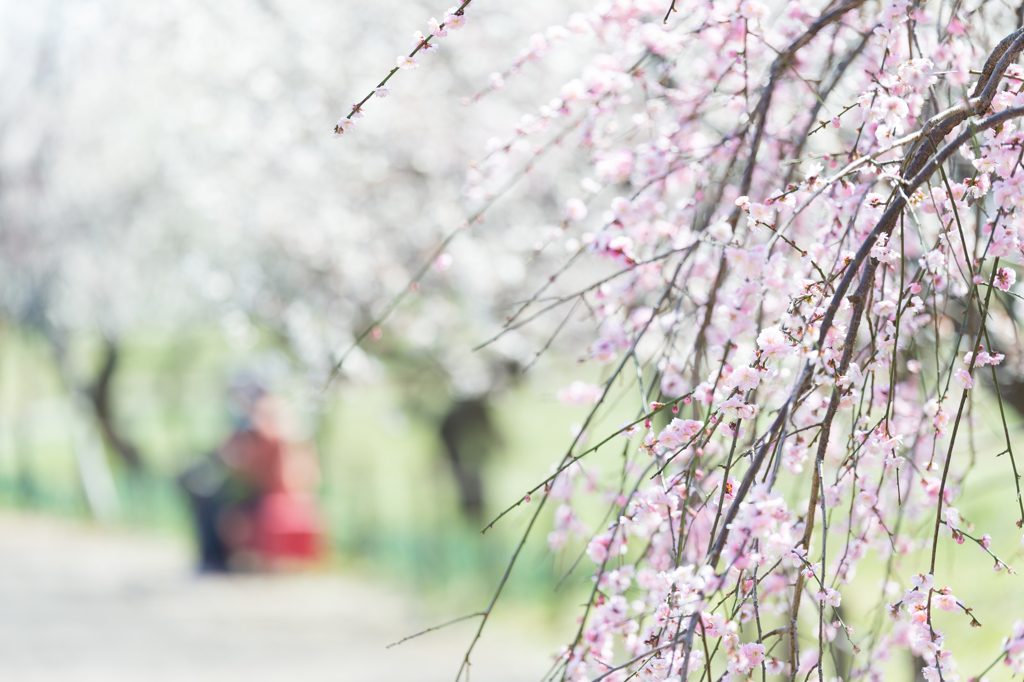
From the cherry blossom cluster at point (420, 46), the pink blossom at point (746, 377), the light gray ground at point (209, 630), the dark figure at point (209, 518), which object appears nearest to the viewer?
the pink blossom at point (746, 377)

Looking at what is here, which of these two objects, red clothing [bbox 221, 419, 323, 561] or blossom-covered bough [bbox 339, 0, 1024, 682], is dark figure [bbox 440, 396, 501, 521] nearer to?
red clothing [bbox 221, 419, 323, 561]

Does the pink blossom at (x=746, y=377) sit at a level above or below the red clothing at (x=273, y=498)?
below

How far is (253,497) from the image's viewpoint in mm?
7711

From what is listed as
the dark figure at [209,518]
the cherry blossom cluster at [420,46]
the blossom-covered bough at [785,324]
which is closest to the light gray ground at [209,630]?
the dark figure at [209,518]

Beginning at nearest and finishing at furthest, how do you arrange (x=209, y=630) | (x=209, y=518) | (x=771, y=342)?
(x=771, y=342) → (x=209, y=630) → (x=209, y=518)

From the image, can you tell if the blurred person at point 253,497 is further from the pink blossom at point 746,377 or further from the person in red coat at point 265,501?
the pink blossom at point 746,377

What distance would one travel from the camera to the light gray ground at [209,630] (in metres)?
5.06

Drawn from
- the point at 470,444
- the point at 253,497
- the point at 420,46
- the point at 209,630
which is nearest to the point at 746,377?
the point at 420,46

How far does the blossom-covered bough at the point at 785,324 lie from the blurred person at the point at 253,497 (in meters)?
5.29

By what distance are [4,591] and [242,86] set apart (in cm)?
390

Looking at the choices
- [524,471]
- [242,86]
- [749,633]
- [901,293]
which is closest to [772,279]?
[901,293]

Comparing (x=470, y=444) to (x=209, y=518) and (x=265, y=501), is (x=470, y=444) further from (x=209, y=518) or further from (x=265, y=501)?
(x=209, y=518)

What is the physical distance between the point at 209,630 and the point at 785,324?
534 cm

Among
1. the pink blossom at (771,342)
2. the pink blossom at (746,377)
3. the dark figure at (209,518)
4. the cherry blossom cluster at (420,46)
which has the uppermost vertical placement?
the dark figure at (209,518)
